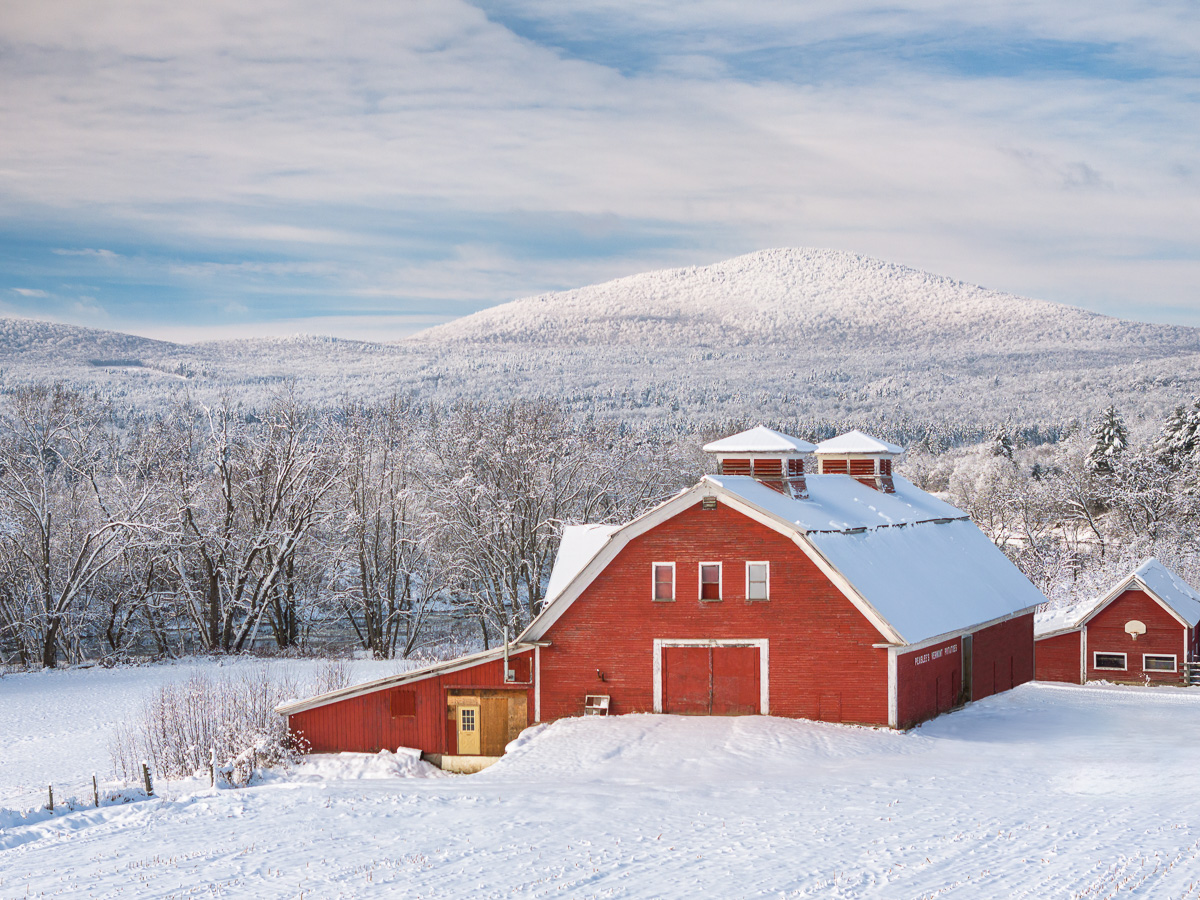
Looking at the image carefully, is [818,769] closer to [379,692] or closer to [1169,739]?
[1169,739]

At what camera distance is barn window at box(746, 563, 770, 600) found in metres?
28.5

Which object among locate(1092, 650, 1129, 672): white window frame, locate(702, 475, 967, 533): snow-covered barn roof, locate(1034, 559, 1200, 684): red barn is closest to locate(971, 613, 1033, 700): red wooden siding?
locate(1034, 559, 1200, 684): red barn

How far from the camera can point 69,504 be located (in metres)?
57.8

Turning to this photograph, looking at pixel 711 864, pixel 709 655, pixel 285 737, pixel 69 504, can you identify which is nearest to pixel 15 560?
pixel 69 504

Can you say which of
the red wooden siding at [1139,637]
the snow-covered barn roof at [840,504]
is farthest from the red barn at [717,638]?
the red wooden siding at [1139,637]

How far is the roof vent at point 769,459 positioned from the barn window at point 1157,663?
17.6m

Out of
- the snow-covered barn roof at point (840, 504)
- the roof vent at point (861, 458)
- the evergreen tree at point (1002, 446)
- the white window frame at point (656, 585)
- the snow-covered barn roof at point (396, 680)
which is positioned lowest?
the snow-covered barn roof at point (396, 680)

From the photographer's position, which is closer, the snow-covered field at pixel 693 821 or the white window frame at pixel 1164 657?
the snow-covered field at pixel 693 821

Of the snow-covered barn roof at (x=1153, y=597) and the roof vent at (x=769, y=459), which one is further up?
the roof vent at (x=769, y=459)

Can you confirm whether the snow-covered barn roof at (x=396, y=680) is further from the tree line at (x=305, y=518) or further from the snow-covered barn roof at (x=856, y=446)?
the tree line at (x=305, y=518)

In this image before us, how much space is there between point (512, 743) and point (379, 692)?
4.88 metres

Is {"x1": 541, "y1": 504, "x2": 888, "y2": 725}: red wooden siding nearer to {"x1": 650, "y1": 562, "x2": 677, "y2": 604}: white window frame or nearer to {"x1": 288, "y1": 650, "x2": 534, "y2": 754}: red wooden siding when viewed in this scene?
{"x1": 650, "y1": 562, "x2": 677, "y2": 604}: white window frame

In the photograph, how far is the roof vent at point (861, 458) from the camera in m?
37.9

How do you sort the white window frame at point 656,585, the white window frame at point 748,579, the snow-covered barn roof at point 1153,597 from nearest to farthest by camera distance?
the white window frame at point 748,579, the white window frame at point 656,585, the snow-covered barn roof at point 1153,597
